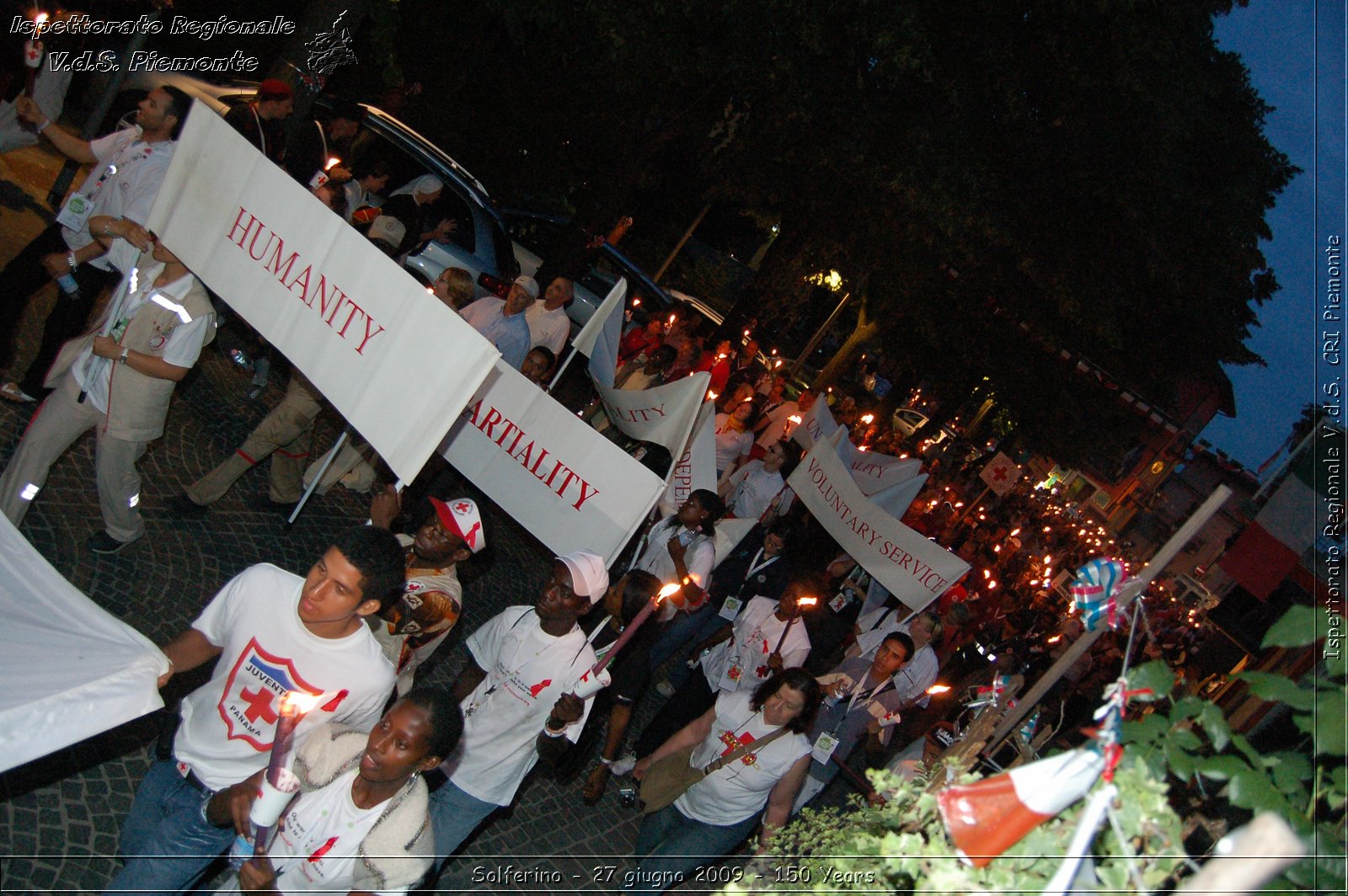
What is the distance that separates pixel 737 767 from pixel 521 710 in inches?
47.9

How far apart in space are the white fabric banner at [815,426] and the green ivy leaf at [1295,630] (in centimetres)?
760

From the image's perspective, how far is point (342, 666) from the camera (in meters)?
3.21

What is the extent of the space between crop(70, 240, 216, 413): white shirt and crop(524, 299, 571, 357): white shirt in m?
3.90

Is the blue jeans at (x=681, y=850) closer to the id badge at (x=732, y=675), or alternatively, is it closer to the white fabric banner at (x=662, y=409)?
the id badge at (x=732, y=675)

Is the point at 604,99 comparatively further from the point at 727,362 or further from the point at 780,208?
the point at 727,362

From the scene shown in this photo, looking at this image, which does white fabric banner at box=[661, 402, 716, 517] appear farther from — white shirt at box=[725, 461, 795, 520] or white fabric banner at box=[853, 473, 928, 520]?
white fabric banner at box=[853, 473, 928, 520]

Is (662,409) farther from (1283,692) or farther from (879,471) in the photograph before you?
(1283,692)

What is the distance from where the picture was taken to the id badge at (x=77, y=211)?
5.65 meters

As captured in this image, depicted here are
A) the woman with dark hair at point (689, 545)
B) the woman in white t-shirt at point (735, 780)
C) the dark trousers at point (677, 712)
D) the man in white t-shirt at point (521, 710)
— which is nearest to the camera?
the man in white t-shirt at point (521, 710)

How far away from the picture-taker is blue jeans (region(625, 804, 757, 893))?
15.7 feet

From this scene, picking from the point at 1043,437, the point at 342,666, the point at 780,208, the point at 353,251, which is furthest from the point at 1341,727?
the point at 1043,437

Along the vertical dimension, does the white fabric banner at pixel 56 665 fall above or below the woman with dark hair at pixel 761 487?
below

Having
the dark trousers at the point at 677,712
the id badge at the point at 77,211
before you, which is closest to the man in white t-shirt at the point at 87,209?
the id badge at the point at 77,211

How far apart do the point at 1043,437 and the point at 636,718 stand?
1635 centimetres
